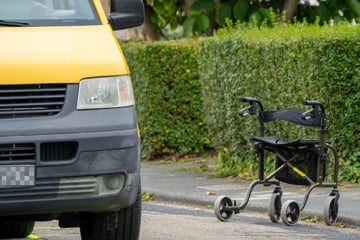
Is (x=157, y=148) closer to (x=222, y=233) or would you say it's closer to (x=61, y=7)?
(x=222, y=233)

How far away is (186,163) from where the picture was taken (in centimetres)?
1688

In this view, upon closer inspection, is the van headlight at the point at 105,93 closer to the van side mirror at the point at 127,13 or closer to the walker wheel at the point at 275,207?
the van side mirror at the point at 127,13

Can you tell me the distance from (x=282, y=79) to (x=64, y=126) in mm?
6521

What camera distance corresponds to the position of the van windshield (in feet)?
26.4

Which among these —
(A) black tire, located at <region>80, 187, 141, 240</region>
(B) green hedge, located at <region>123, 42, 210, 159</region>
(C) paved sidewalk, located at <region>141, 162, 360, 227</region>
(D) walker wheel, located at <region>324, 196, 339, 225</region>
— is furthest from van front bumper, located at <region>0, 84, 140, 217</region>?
(B) green hedge, located at <region>123, 42, 210, 159</region>

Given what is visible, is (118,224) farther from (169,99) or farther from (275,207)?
(169,99)

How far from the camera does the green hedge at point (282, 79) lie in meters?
12.8

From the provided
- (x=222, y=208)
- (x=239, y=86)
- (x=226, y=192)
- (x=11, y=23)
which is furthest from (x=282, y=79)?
(x=11, y=23)

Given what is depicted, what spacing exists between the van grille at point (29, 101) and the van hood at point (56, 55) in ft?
0.14

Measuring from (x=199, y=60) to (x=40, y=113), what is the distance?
27.6 ft

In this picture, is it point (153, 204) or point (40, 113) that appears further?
point (153, 204)

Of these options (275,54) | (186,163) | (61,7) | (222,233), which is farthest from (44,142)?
(186,163)

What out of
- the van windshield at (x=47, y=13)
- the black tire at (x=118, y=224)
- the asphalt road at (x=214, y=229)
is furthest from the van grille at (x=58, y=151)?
the asphalt road at (x=214, y=229)

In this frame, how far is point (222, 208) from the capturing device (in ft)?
36.3
